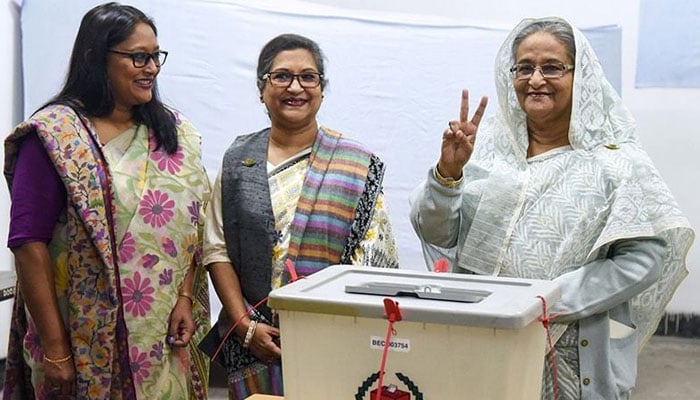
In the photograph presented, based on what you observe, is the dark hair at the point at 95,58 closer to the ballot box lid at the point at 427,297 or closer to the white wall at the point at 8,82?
the ballot box lid at the point at 427,297

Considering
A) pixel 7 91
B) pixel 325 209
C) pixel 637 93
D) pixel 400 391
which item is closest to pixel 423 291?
pixel 400 391

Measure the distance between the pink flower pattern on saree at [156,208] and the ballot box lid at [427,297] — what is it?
0.58 metres

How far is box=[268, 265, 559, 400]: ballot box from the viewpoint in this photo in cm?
125

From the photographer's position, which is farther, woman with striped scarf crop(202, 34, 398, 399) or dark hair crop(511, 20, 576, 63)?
woman with striped scarf crop(202, 34, 398, 399)

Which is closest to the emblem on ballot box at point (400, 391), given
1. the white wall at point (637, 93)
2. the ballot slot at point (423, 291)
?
the ballot slot at point (423, 291)

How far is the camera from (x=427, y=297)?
51.9 inches

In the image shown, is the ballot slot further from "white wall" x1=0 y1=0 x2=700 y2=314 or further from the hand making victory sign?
"white wall" x1=0 y1=0 x2=700 y2=314

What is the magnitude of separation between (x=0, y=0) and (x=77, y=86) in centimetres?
194

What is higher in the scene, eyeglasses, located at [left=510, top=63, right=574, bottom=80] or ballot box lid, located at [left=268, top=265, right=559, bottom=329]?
eyeglasses, located at [left=510, top=63, right=574, bottom=80]

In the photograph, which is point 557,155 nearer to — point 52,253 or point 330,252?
point 330,252

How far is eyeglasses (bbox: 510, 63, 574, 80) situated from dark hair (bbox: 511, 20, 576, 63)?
3cm

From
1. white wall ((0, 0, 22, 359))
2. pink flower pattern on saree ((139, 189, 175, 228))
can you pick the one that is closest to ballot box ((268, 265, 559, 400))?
pink flower pattern on saree ((139, 189, 175, 228))

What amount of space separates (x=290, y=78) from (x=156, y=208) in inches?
16.4

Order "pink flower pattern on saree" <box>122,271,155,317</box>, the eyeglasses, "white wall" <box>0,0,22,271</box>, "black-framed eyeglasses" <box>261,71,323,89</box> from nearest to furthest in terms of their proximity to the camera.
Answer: the eyeglasses, "pink flower pattern on saree" <box>122,271,155,317</box>, "black-framed eyeglasses" <box>261,71,323,89</box>, "white wall" <box>0,0,22,271</box>
